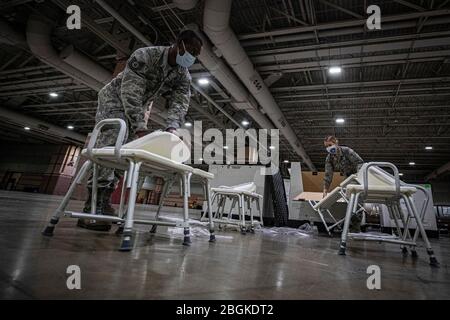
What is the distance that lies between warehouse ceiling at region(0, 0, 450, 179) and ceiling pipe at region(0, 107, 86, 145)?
1.61 ft

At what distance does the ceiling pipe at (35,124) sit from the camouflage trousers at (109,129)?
541 inches

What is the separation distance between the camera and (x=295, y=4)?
202 inches

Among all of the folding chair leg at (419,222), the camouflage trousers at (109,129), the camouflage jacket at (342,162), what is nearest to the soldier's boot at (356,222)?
the camouflage jacket at (342,162)

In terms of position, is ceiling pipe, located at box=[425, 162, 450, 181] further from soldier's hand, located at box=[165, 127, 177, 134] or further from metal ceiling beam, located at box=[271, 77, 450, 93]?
soldier's hand, located at box=[165, 127, 177, 134]

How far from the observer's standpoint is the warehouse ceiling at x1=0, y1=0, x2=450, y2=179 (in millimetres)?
5098

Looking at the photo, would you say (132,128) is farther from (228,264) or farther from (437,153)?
(437,153)

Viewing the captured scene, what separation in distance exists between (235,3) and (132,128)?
422 cm

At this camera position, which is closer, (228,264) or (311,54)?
(228,264)

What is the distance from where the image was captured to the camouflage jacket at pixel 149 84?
169 cm

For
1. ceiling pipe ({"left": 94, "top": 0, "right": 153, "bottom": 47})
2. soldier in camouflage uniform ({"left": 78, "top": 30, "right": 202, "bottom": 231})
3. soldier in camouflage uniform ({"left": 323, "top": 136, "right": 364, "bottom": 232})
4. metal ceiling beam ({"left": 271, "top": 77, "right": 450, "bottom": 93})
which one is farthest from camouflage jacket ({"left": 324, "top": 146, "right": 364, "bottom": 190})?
ceiling pipe ({"left": 94, "top": 0, "right": 153, "bottom": 47})

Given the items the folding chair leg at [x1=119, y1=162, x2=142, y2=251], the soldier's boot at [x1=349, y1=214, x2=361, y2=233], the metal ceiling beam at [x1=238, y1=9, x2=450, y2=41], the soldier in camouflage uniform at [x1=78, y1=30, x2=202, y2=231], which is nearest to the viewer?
the folding chair leg at [x1=119, y1=162, x2=142, y2=251]

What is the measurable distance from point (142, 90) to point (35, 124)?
15038 mm

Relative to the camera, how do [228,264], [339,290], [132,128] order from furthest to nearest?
[132,128] < [228,264] < [339,290]
